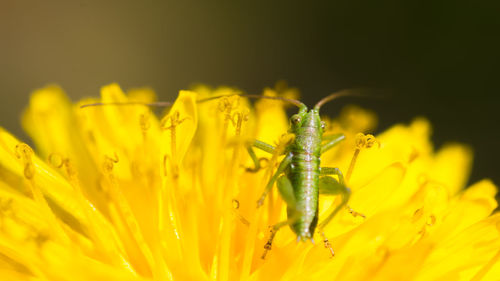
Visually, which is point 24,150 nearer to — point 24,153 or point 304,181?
point 24,153

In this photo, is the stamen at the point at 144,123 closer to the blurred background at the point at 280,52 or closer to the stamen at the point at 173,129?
the stamen at the point at 173,129

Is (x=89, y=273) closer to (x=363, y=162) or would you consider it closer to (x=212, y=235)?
(x=212, y=235)

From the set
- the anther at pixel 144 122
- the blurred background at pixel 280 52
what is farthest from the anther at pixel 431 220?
the blurred background at pixel 280 52

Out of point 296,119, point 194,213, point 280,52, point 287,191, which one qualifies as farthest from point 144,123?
point 280,52

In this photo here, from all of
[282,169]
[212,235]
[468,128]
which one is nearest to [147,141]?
[212,235]

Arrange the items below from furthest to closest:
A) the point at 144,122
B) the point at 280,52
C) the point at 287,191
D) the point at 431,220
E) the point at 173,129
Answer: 1. the point at 280,52
2. the point at 144,122
3. the point at 173,129
4. the point at 431,220
5. the point at 287,191
